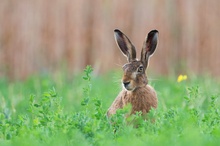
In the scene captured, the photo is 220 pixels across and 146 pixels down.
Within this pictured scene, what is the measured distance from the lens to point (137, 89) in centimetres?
685

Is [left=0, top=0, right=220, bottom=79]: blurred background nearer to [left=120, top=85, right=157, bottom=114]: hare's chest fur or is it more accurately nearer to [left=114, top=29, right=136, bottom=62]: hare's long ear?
[left=114, top=29, right=136, bottom=62]: hare's long ear

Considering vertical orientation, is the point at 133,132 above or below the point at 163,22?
below

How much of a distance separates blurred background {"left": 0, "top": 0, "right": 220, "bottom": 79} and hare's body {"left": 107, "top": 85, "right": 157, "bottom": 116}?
25.7 feet

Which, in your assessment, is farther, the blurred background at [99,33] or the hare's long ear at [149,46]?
the blurred background at [99,33]

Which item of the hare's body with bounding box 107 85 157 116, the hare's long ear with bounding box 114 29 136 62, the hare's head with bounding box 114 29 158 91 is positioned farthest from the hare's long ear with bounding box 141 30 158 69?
the hare's body with bounding box 107 85 157 116

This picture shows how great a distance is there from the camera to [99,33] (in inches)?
617

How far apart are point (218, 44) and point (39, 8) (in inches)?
143

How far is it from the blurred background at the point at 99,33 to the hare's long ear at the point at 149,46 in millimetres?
7348

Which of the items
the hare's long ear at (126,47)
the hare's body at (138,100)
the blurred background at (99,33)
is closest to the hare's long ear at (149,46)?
the hare's long ear at (126,47)

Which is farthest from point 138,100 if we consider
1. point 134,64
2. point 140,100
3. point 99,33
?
point 99,33

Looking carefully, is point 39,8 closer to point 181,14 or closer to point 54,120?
point 181,14

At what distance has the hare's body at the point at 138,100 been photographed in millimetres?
6746

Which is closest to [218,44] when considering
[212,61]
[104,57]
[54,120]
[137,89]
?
[212,61]

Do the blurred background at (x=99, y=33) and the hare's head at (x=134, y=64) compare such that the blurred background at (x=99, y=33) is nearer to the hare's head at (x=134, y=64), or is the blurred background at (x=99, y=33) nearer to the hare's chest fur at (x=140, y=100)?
the hare's head at (x=134, y=64)
